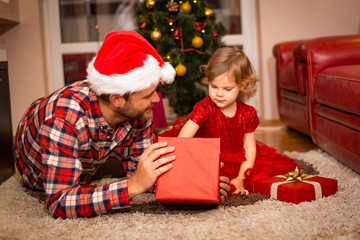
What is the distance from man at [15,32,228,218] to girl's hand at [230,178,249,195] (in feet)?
0.57

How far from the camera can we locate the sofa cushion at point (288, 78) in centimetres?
291

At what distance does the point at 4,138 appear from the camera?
206cm

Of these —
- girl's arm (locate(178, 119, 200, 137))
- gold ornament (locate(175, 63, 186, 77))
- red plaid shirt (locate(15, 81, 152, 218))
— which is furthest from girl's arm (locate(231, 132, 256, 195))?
gold ornament (locate(175, 63, 186, 77))

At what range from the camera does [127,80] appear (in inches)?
54.4

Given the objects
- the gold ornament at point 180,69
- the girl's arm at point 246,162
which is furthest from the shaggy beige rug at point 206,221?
the gold ornament at point 180,69

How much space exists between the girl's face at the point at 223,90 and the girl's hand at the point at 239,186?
32 centimetres

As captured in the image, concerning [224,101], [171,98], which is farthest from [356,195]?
[171,98]

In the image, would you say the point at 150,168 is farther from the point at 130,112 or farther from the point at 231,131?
the point at 231,131

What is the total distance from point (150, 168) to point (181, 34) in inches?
78.7

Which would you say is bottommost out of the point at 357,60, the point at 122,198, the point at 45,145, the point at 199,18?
the point at 122,198

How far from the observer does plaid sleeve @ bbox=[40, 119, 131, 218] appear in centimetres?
133

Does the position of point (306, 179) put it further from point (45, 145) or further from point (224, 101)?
point (45, 145)

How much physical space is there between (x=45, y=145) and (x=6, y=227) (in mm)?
306

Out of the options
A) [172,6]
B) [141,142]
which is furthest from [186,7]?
[141,142]
